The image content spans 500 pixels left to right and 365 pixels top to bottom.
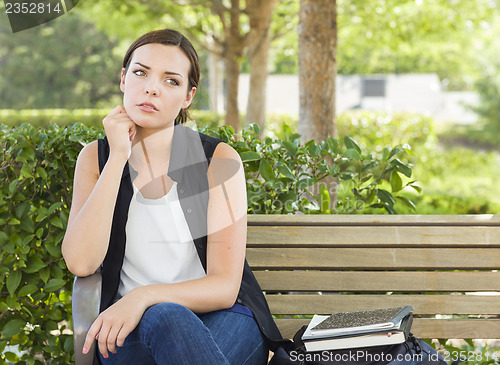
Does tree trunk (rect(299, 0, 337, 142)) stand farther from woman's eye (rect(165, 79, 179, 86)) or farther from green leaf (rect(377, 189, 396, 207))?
woman's eye (rect(165, 79, 179, 86))

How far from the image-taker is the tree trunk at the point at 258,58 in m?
8.46

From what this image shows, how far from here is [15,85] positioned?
97.0 ft

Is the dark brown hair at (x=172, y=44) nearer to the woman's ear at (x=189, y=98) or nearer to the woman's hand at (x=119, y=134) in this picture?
the woman's ear at (x=189, y=98)

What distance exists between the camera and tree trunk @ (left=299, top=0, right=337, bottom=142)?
4.55 meters

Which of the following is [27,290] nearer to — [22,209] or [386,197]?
[22,209]

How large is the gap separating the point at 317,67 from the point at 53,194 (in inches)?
101

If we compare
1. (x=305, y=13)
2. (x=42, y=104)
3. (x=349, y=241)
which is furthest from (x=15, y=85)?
(x=349, y=241)

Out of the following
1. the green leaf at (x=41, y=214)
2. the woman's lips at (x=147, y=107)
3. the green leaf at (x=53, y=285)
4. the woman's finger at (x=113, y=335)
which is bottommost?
the green leaf at (x=53, y=285)

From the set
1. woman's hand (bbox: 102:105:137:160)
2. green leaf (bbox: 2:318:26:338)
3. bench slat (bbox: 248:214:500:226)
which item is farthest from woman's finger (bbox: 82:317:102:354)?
green leaf (bbox: 2:318:26:338)

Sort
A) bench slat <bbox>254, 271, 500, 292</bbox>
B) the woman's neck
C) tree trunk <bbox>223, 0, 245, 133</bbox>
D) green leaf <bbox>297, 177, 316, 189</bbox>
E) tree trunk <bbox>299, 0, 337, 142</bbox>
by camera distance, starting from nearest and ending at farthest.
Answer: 1. the woman's neck
2. bench slat <bbox>254, 271, 500, 292</bbox>
3. green leaf <bbox>297, 177, 316, 189</bbox>
4. tree trunk <bbox>299, 0, 337, 142</bbox>
5. tree trunk <bbox>223, 0, 245, 133</bbox>

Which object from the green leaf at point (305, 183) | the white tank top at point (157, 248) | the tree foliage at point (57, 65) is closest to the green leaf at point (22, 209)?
the white tank top at point (157, 248)

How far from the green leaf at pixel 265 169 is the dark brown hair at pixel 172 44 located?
2.10ft

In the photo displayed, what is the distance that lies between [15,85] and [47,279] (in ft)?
96.5

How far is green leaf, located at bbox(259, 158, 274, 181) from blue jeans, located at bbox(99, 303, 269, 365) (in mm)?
908
